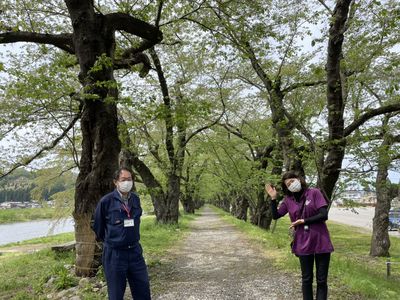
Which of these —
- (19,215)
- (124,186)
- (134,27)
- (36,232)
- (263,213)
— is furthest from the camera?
(19,215)

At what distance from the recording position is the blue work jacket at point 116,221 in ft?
13.6

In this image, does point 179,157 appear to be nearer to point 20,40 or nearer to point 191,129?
point 191,129

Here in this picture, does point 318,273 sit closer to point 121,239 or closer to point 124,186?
point 121,239

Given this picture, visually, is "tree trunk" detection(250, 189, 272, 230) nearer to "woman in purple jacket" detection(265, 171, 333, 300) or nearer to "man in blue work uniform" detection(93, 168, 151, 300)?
"woman in purple jacket" detection(265, 171, 333, 300)

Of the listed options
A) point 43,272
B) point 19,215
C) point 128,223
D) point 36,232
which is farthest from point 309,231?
point 19,215

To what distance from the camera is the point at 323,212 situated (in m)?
4.31

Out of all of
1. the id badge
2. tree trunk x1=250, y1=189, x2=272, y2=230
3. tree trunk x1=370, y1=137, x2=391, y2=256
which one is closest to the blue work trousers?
the id badge

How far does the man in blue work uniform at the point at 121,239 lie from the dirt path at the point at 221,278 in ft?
5.39

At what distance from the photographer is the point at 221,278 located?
7047 mm

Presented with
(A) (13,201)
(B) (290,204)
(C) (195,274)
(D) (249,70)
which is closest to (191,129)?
(D) (249,70)

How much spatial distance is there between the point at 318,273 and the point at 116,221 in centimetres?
254

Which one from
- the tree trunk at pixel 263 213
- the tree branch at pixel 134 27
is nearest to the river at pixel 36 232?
the tree trunk at pixel 263 213

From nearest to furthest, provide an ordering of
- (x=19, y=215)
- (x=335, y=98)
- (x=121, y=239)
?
(x=121, y=239) → (x=335, y=98) → (x=19, y=215)

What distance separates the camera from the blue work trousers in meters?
4.12
